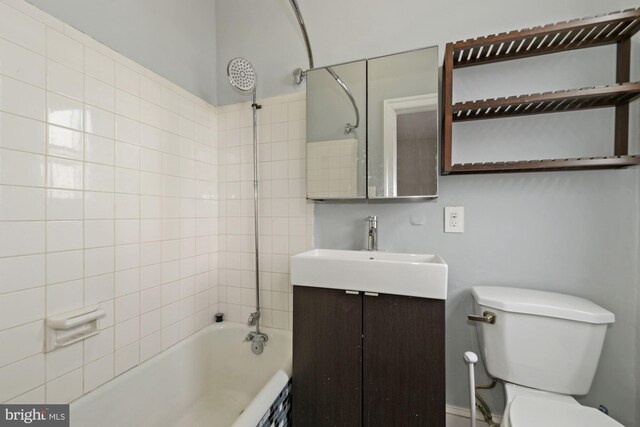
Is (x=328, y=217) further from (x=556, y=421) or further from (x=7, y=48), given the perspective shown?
(x=7, y=48)


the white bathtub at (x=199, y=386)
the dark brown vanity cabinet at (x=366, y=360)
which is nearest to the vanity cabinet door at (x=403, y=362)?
the dark brown vanity cabinet at (x=366, y=360)

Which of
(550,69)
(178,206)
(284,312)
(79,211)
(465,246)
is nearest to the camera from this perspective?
(79,211)

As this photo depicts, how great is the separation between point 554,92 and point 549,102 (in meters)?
0.07

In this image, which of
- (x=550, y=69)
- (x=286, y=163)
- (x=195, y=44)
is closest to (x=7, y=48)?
(x=195, y=44)

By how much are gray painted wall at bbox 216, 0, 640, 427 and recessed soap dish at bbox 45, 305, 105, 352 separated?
1.05m

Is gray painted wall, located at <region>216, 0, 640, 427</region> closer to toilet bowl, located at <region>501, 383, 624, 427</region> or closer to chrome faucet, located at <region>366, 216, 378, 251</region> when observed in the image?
chrome faucet, located at <region>366, 216, 378, 251</region>

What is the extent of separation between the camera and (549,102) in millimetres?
1019

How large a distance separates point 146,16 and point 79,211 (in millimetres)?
1034

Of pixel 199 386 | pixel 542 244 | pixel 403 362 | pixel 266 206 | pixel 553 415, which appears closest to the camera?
pixel 553 415

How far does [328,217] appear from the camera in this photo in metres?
1.44

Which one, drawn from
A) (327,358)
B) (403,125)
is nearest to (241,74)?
(403,125)

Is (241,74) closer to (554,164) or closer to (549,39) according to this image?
(549,39)

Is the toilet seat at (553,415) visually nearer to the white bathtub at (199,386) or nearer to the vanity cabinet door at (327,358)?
the vanity cabinet door at (327,358)

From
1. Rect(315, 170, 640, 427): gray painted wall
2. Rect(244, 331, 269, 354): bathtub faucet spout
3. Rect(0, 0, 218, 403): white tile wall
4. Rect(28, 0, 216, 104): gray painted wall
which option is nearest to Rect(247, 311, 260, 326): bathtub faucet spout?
Rect(244, 331, 269, 354): bathtub faucet spout
